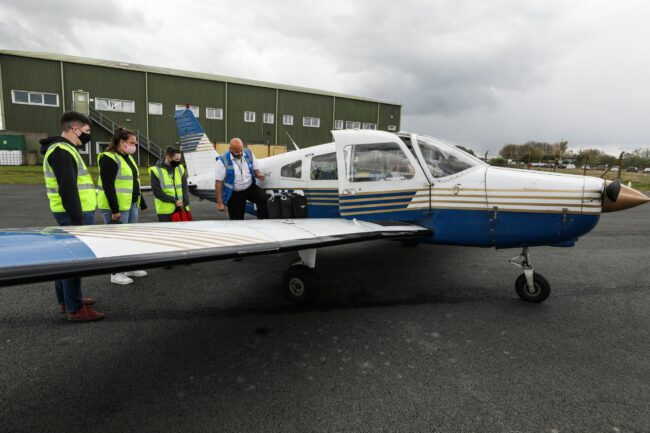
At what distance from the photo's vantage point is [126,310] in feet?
13.1

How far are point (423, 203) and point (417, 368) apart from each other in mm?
2261

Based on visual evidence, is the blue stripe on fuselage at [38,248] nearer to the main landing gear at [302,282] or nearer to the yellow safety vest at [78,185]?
the yellow safety vest at [78,185]

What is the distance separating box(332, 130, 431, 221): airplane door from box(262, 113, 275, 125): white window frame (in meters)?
30.8

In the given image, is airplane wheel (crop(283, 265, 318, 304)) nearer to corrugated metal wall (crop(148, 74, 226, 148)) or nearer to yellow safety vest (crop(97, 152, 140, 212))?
yellow safety vest (crop(97, 152, 140, 212))

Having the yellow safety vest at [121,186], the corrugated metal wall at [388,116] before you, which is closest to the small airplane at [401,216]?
the yellow safety vest at [121,186]

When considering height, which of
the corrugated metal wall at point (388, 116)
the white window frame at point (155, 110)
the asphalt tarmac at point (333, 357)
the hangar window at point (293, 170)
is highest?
the corrugated metal wall at point (388, 116)

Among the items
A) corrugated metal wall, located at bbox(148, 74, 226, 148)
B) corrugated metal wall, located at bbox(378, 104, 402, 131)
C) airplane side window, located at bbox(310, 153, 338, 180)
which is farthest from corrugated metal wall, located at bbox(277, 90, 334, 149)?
airplane side window, located at bbox(310, 153, 338, 180)

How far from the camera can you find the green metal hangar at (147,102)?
2688 centimetres

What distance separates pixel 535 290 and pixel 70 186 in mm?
5196

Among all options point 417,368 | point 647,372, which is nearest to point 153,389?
point 417,368

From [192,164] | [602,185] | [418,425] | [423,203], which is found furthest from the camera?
[192,164]

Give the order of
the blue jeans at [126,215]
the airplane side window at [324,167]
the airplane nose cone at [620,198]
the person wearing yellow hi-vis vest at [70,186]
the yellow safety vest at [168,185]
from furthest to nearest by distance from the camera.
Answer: the airplane side window at [324,167], the yellow safety vest at [168,185], the blue jeans at [126,215], the airplane nose cone at [620,198], the person wearing yellow hi-vis vest at [70,186]

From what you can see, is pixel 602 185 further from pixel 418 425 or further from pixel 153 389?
pixel 153 389

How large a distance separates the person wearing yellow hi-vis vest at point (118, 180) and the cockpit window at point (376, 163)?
280 cm
